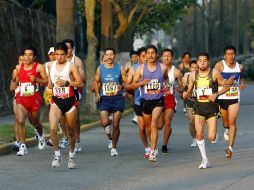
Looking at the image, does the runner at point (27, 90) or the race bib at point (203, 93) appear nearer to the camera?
the race bib at point (203, 93)

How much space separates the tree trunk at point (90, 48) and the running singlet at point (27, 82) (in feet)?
30.1

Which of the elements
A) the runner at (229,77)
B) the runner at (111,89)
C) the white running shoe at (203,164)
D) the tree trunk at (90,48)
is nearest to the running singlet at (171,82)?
the runner at (111,89)

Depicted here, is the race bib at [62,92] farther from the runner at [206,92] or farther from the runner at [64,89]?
the runner at [206,92]

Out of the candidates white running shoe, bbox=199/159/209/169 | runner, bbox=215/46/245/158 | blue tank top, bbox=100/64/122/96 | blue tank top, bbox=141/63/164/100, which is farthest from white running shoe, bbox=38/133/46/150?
white running shoe, bbox=199/159/209/169

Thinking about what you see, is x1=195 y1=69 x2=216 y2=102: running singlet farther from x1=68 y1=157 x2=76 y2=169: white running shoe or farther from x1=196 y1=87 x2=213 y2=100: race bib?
x1=68 y1=157 x2=76 y2=169: white running shoe

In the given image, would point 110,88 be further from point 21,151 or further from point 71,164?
point 71,164

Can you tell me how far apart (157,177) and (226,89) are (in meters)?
2.15

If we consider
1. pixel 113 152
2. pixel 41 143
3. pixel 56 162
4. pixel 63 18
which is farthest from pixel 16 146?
pixel 63 18

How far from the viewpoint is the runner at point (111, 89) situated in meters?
15.2

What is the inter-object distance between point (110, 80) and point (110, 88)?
0.50 feet

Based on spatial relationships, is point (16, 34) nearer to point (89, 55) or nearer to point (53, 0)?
point (89, 55)

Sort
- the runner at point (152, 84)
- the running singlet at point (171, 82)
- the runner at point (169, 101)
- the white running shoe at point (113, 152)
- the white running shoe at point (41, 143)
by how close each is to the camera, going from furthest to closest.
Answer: the white running shoe at point (41, 143) → the running singlet at point (171, 82) → the runner at point (169, 101) → the white running shoe at point (113, 152) → the runner at point (152, 84)

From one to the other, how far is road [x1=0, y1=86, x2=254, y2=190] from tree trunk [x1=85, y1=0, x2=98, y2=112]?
7.18 m

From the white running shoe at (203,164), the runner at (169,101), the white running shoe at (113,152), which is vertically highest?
the runner at (169,101)
